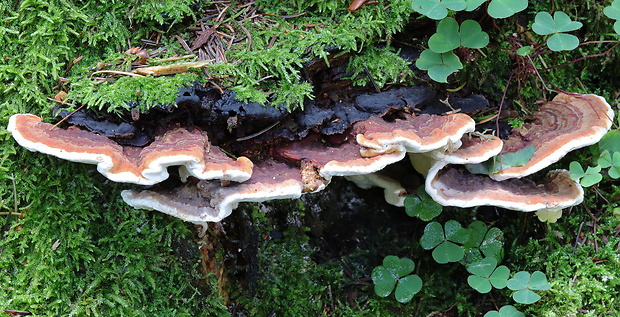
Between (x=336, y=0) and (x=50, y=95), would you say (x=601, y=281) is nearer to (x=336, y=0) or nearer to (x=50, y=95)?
(x=336, y=0)

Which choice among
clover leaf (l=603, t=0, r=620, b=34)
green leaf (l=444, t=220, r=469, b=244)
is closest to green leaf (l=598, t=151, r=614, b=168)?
clover leaf (l=603, t=0, r=620, b=34)

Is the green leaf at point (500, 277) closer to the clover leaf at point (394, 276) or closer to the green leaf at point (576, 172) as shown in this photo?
the clover leaf at point (394, 276)

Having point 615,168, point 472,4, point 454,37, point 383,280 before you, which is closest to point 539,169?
point 615,168

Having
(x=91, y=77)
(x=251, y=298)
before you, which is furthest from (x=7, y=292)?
(x=251, y=298)

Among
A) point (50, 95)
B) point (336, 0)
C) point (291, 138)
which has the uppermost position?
point (336, 0)

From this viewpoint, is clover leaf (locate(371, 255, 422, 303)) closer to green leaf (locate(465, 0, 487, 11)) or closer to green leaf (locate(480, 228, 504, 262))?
green leaf (locate(480, 228, 504, 262))

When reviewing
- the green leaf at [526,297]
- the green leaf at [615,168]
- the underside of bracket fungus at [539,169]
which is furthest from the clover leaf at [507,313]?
the green leaf at [615,168]
